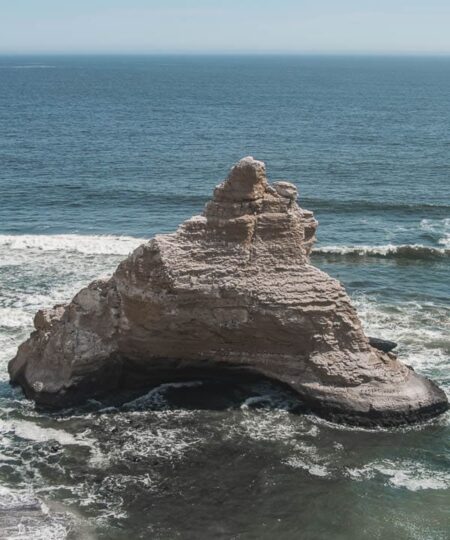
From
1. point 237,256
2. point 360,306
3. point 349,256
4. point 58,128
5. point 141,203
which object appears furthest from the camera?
point 58,128

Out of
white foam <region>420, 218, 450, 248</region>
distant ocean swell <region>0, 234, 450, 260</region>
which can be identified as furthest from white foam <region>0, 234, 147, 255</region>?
white foam <region>420, 218, 450, 248</region>

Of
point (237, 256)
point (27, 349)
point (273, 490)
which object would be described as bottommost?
point (273, 490)

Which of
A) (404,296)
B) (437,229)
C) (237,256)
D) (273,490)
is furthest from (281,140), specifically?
(273,490)

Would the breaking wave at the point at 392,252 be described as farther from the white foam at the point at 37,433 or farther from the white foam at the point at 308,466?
the white foam at the point at 37,433

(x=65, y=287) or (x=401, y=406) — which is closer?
(x=401, y=406)

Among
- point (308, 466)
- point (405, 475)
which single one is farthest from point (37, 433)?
point (405, 475)

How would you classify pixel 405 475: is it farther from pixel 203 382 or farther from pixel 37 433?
pixel 37 433

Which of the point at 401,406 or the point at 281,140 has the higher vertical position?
the point at 281,140

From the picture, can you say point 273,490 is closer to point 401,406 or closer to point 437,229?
point 401,406

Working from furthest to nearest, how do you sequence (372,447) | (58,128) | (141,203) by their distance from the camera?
(58,128) < (141,203) < (372,447)
